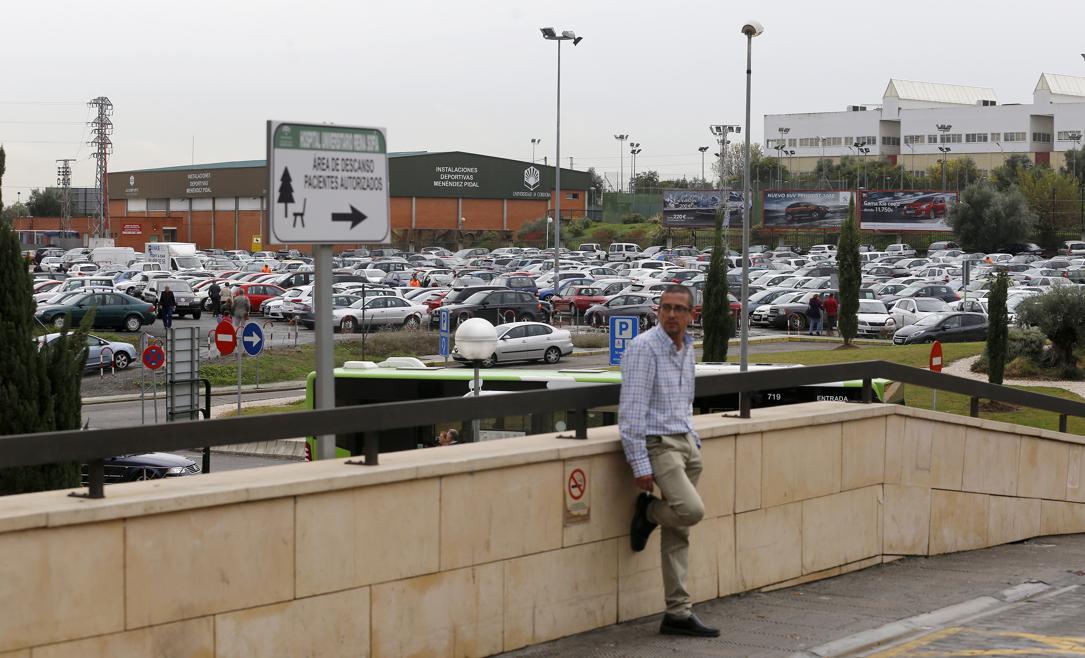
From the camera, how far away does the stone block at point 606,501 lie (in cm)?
705

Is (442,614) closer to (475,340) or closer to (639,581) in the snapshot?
(639,581)

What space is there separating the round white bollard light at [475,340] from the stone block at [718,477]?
20.4 ft

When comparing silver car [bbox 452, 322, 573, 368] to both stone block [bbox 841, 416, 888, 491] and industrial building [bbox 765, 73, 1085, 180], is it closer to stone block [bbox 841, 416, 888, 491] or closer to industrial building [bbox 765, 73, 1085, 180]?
stone block [bbox 841, 416, 888, 491]

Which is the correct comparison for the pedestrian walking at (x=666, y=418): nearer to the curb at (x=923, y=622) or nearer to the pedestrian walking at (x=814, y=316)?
the curb at (x=923, y=622)

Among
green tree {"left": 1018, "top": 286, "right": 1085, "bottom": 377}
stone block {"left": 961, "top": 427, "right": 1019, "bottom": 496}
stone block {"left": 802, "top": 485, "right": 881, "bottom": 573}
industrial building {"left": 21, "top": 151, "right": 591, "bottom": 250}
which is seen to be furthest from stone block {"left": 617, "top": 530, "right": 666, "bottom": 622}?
industrial building {"left": 21, "top": 151, "right": 591, "bottom": 250}

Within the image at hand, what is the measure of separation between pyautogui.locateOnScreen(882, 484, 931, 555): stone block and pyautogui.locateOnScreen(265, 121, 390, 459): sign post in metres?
5.50

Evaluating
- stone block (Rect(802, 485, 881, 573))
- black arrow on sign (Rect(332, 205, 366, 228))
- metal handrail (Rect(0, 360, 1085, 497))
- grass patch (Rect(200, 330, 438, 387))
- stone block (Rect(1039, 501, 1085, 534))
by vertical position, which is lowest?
grass patch (Rect(200, 330, 438, 387))

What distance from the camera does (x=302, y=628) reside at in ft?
18.4

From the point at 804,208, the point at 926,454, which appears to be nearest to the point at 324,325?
the point at 926,454

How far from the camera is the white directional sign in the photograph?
5.69 meters

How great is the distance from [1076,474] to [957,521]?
3.72m

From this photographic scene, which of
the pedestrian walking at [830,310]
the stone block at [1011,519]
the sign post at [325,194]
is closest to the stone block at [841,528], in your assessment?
the stone block at [1011,519]

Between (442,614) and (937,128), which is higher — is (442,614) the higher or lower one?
the lower one

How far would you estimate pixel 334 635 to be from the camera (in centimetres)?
573
